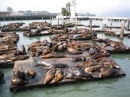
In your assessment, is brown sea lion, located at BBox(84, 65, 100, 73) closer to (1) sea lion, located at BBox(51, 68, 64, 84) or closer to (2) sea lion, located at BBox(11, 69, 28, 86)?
(1) sea lion, located at BBox(51, 68, 64, 84)

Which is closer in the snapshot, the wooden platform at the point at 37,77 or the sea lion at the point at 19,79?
the sea lion at the point at 19,79

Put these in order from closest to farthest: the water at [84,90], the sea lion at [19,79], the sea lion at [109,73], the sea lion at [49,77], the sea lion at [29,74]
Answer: the sea lion at [19,79]
the water at [84,90]
the sea lion at [49,77]
the sea lion at [29,74]
the sea lion at [109,73]

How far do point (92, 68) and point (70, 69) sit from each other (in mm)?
985

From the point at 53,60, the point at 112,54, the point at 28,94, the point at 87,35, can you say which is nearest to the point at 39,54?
the point at 53,60

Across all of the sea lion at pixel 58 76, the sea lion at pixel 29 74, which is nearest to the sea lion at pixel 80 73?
the sea lion at pixel 58 76

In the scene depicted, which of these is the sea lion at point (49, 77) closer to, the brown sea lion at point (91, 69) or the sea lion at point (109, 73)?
the brown sea lion at point (91, 69)

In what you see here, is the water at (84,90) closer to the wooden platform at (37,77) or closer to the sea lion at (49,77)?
the wooden platform at (37,77)

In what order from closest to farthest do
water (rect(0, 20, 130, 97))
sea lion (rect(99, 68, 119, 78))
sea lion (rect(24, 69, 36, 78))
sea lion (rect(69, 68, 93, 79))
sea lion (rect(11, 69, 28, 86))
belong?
1. sea lion (rect(11, 69, 28, 86))
2. water (rect(0, 20, 130, 97))
3. sea lion (rect(24, 69, 36, 78))
4. sea lion (rect(69, 68, 93, 79))
5. sea lion (rect(99, 68, 119, 78))

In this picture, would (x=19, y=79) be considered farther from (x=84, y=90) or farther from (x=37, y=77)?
(x=84, y=90)

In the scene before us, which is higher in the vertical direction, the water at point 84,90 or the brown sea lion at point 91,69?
the brown sea lion at point 91,69

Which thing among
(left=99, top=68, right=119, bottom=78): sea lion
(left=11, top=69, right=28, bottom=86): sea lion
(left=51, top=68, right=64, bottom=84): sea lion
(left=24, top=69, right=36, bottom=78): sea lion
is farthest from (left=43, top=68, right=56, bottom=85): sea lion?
(left=99, top=68, right=119, bottom=78): sea lion

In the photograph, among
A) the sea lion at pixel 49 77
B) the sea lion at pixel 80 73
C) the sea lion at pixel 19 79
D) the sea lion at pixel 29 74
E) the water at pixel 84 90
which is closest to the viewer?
the sea lion at pixel 19 79

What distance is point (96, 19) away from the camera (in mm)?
59344

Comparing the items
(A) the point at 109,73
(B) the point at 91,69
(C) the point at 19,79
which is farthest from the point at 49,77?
(A) the point at 109,73
